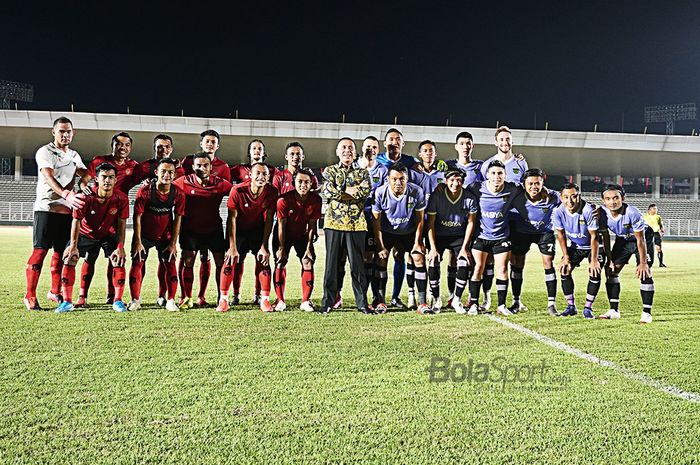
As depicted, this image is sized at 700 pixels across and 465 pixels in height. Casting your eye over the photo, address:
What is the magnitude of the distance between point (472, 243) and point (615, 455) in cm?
376

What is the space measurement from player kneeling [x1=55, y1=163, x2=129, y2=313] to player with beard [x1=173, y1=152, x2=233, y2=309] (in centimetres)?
56

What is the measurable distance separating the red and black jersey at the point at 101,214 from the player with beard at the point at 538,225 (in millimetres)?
3837

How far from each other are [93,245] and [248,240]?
4.78ft

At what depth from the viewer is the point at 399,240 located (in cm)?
605

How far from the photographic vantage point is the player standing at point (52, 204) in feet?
18.1

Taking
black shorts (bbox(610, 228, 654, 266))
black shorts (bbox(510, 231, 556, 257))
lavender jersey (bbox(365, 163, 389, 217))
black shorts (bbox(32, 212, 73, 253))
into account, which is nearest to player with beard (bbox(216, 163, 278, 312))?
lavender jersey (bbox(365, 163, 389, 217))

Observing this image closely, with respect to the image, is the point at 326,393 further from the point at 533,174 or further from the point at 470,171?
the point at 470,171

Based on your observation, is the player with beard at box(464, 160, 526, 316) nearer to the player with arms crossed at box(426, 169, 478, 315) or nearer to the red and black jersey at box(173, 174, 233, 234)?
the player with arms crossed at box(426, 169, 478, 315)

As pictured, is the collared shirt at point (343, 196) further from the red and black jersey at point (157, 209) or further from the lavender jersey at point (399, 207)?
the red and black jersey at point (157, 209)

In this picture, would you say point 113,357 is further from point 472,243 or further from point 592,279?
point 592,279

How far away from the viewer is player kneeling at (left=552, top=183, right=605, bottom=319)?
5.73 m

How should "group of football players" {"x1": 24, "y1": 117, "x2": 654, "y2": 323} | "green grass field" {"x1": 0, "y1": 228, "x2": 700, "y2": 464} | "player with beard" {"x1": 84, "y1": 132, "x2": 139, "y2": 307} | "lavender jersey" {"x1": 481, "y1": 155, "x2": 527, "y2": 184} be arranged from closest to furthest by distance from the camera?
"green grass field" {"x1": 0, "y1": 228, "x2": 700, "y2": 464} → "group of football players" {"x1": 24, "y1": 117, "x2": 654, "y2": 323} → "player with beard" {"x1": 84, "y1": 132, "x2": 139, "y2": 307} → "lavender jersey" {"x1": 481, "y1": 155, "x2": 527, "y2": 184}

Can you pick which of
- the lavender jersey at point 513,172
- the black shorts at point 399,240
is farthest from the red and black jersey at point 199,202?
the lavender jersey at point 513,172

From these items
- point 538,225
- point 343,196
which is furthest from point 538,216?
point 343,196
